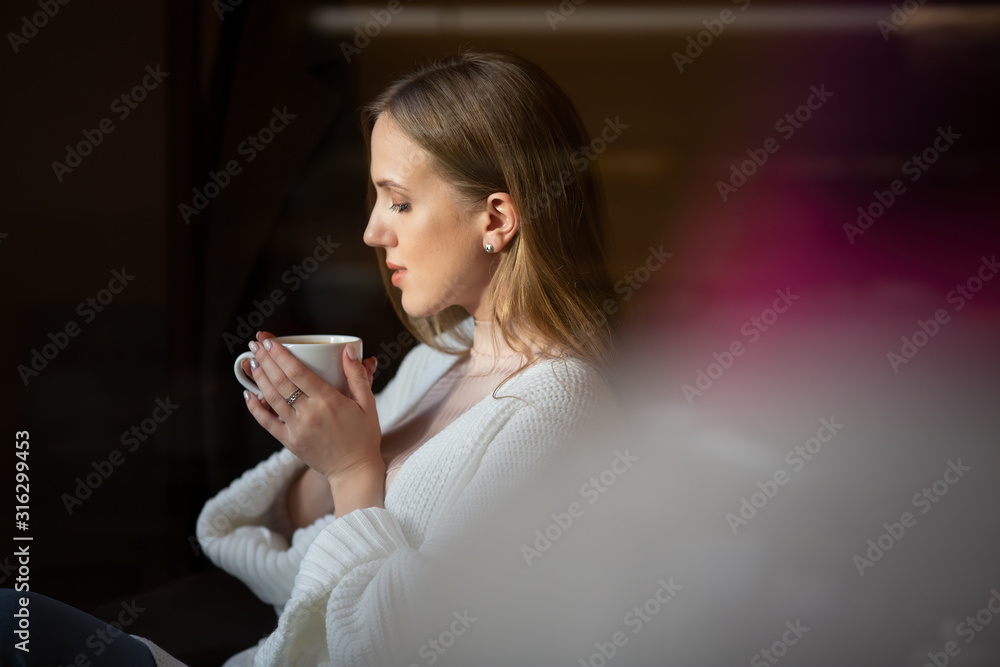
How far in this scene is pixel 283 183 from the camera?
1.03 meters

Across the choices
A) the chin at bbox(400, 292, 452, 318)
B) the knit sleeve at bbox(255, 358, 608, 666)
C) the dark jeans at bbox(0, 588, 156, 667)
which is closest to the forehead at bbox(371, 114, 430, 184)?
the chin at bbox(400, 292, 452, 318)

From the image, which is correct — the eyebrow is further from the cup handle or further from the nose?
the cup handle

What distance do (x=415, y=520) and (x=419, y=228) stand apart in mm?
258

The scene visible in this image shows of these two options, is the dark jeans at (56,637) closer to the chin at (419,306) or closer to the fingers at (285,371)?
the fingers at (285,371)

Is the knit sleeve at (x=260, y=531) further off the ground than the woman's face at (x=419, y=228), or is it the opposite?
the woman's face at (x=419, y=228)

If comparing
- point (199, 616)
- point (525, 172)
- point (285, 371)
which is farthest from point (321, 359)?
point (199, 616)

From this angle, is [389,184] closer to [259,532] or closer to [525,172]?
[525,172]

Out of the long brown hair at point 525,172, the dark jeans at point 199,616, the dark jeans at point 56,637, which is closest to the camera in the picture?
the dark jeans at point 56,637

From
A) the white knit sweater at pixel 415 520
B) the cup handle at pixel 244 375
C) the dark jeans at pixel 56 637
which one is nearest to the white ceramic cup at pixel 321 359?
the cup handle at pixel 244 375

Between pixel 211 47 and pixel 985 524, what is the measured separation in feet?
Result: 3.22

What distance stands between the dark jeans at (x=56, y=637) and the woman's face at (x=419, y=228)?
372 millimetres

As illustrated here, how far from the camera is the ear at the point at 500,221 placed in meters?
0.70

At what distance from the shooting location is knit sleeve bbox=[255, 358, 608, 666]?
0.59 meters

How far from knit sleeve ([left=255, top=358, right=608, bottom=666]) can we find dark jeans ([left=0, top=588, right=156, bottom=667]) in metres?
0.11
